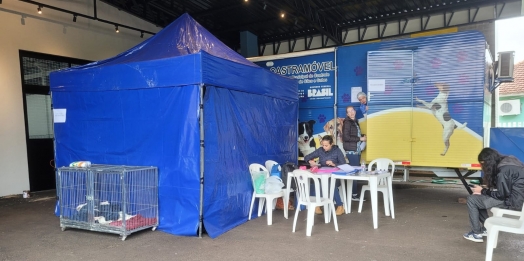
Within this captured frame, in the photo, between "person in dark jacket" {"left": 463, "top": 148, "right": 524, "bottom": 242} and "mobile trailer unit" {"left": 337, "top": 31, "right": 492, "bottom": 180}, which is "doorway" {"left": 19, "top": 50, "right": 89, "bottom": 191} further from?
"person in dark jacket" {"left": 463, "top": 148, "right": 524, "bottom": 242}

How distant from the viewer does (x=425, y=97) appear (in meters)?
5.38

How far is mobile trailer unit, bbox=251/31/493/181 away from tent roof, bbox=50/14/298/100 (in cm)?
175

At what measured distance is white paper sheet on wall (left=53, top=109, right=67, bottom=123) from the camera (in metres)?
5.27

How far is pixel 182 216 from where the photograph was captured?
4195 mm

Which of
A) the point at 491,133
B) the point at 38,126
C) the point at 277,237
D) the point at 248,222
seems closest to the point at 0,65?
the point at 38,126

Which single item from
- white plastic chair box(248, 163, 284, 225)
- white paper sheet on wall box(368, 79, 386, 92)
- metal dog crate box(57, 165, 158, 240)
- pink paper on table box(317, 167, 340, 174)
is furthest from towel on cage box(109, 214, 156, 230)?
white paper sheet on wall box(368, 79, 386, 92)

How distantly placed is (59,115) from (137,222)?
2472mm

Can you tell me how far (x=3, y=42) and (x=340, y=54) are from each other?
689 cm

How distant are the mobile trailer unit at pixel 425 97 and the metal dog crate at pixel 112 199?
3.68 m

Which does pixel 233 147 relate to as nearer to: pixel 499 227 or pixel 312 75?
pixel 312 75

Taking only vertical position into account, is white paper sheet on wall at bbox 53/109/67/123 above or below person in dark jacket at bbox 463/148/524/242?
above

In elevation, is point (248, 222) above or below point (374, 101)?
below

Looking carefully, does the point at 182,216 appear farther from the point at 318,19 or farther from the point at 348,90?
the point at 318,19

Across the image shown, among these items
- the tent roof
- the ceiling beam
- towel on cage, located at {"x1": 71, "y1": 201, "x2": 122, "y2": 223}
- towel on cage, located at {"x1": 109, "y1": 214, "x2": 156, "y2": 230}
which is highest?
the ceiling beam
